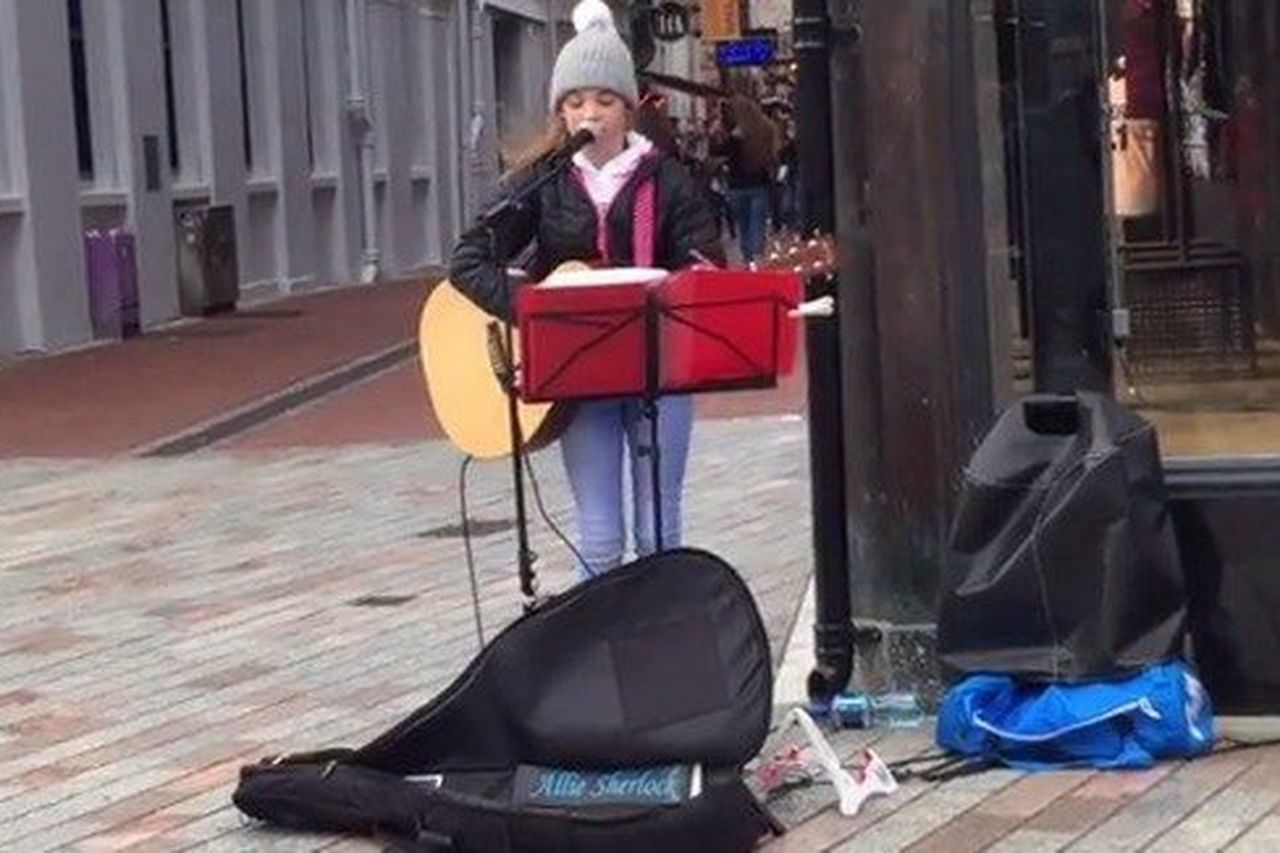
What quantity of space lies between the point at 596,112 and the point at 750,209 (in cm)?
1755

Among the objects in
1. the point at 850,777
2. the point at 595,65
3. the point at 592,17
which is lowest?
the point at 850,777

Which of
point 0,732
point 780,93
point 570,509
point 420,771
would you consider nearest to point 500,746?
point 420,771

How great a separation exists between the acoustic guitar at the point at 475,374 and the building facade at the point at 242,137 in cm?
1197

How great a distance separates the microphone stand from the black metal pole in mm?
694

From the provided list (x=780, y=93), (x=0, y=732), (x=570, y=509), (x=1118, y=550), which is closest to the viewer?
(x=1118, y=550)

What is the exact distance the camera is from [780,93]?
39750 mm

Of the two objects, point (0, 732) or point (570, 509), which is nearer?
point (0, 732)

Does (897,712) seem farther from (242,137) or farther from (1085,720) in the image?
(242,137)

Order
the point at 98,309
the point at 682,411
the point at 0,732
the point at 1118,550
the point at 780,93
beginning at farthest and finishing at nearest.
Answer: the point at 780,93
the point at 98,309
the point at 0,732
the point at 682,411
the point at 1118,550

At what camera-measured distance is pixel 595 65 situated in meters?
6.03

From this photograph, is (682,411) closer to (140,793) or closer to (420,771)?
(420,771)

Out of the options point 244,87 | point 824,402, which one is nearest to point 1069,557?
point 824,402

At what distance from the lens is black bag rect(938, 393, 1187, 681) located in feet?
19.2

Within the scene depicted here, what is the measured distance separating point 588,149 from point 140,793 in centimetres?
184
